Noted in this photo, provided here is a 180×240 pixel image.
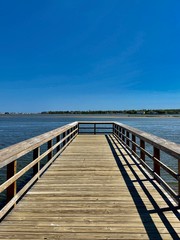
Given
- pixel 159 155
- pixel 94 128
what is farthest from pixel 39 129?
pixel 159 155

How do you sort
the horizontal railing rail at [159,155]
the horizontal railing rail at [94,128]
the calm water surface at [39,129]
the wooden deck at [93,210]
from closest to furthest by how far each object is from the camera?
the wooden deck at [93,210] → the horizontal railing rail at [159,155] → the horizontal railing rail at [94,128] → the calm water surface at [39,129]

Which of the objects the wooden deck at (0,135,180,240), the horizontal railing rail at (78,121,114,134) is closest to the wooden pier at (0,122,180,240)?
the wooden deck at (0,135,180,240)

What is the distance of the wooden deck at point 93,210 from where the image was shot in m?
2.85

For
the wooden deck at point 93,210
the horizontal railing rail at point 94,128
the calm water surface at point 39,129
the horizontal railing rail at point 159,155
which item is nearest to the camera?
the wooden deck at point 93,210

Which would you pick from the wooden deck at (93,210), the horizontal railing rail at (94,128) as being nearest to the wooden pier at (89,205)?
the wooden deck at (93,210)

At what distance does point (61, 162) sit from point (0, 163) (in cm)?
426

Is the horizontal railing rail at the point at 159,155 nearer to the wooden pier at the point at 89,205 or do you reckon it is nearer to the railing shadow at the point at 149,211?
the wooden pier at the point at 89,205

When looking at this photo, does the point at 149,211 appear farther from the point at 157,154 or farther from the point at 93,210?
the point at 157,154

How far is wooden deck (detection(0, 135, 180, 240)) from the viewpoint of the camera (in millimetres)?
2850

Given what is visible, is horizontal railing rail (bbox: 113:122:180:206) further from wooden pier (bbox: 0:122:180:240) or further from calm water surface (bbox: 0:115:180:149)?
calm water surface (bbox: 0:115:180:149)

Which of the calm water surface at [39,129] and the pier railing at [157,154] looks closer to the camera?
the pier railing at [157,154]

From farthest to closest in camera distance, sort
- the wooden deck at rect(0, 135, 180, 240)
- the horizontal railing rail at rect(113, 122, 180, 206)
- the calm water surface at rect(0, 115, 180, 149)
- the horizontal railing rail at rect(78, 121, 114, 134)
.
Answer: the calm water surface at rect(0, 115, 180, 149) → the horizontal railing rail at rect(78, 121, 114, 134) → the horizontal railing rail at rect(113, 122, 180, 206) → the wooden deck at rect(0, 135, 180, 240)

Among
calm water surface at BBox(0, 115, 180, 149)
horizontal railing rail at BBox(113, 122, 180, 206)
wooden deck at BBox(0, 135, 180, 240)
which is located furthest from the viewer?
calm water surface at BBox(0, 115, 180, 149)

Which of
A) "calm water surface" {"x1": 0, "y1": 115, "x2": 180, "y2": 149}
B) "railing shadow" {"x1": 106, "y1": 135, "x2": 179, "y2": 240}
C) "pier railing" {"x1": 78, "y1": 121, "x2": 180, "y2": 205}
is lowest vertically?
"calm water surface" {"x1": 0, "y1": 115, "x2": 180, "y2": 149}
